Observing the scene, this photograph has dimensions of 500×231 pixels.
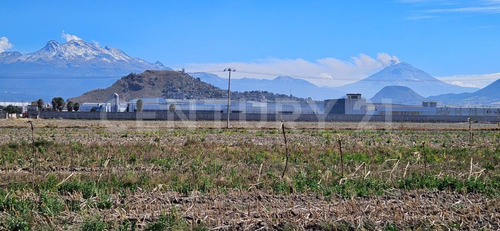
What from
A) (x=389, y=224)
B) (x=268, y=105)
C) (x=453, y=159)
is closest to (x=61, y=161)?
(x=389, y=224)

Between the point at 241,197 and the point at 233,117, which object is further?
the point at 233,117

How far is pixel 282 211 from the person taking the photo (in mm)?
9992

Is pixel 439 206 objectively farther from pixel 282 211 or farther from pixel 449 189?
pixel 282 211

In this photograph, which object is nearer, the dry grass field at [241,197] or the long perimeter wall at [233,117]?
the dry grass field at [241,197]

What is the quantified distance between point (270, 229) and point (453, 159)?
12.4 m

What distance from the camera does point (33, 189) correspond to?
12.2m

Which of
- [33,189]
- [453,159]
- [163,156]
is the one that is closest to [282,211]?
[33,189]

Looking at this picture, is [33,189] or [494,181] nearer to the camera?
[33,189]

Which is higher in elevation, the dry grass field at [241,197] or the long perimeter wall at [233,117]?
the long perimeter wall at [233,117]

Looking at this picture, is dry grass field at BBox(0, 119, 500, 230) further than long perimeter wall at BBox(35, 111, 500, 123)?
No

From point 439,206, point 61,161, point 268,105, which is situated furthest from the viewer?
point 268,105

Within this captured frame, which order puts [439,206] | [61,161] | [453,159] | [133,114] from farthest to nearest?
[133,114]
[453,159]
[61,161]
[439,206]

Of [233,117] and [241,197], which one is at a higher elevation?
[233,117]

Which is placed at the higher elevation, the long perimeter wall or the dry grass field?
the long perimeter wall
